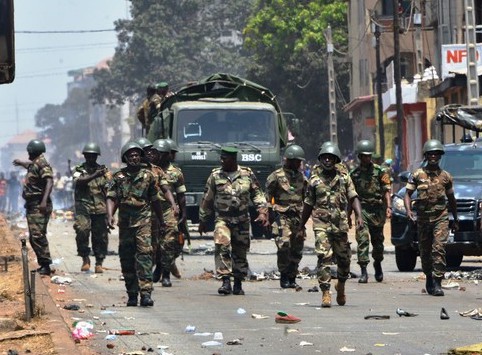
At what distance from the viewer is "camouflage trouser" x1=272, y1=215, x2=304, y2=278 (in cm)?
1836

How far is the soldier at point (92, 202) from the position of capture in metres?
21.7

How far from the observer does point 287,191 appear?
18312mm

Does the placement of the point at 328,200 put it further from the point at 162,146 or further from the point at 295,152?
the point at 162,146

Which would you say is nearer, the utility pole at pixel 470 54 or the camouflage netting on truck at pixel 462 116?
the camouflage netting on truck at pixel 462 116

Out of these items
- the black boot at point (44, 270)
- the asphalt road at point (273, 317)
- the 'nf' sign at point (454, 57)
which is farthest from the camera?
the 'nf' sign at point (454, 57)

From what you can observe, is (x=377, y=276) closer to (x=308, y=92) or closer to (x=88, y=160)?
(x=88, y=160)

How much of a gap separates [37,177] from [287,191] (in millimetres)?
3895

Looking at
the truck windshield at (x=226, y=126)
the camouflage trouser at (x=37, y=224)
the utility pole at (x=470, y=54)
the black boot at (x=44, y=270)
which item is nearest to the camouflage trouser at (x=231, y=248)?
the camouflage trouser at (x=37, y=224)

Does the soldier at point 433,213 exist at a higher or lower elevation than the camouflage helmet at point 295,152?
lower

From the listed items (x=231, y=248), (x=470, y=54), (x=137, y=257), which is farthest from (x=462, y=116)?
(x=137, y=257)

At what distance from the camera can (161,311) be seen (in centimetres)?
1531

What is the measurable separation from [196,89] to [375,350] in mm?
19637

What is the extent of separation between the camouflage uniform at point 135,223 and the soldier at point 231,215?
63.3 inches

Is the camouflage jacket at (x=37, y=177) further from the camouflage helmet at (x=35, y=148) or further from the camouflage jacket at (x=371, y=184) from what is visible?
the camouflage jacket at (x=371, y=184)
